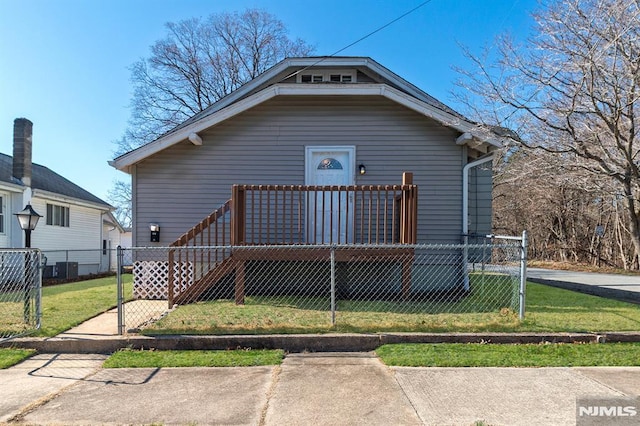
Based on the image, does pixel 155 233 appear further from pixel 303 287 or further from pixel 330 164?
pixel 330 164

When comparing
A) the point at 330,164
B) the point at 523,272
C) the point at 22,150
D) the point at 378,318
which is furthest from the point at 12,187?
the point at 523,272

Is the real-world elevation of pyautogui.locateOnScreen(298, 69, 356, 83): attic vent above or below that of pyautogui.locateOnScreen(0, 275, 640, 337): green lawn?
above

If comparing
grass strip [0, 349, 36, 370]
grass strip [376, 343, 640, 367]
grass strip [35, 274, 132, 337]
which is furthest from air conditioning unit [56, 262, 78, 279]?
grass strip [376, 343, 640, 367]

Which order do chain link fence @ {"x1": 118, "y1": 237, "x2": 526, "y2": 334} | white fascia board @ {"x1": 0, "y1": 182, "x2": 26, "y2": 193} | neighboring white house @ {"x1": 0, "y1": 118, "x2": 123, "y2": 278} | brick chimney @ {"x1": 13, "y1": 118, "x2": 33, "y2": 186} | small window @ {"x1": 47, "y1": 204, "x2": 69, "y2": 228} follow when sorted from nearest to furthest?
chain link fence @ {"x1": 118, "y1": 237, "x2": 526, "y2": 334} < white fascia board @ {"x1": 0, "y1": 182, "x2": 26, "y2": 193} < neighboring white house @ {"x1": 0, "y1": 118, "x2": 123, "y2": 278} < brick chimney @ {"x1": 13, "y1": 118, "x2": 33, "y2": 186} < small window @ {"x1": 47, "y1": 204, "x2": 69, "y2": 228}

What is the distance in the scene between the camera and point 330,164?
8125 millimetres

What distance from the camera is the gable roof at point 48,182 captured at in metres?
12.8

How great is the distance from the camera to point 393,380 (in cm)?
367

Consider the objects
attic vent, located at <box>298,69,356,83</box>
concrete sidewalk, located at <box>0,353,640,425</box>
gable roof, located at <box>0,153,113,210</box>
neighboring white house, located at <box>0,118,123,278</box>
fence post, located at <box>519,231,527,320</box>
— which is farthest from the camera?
gable roof, located at <box>0,153,113,210</box>

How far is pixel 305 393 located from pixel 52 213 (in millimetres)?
15958

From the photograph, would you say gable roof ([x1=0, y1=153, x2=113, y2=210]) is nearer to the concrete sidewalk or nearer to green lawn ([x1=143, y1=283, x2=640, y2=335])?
green lawn ([x1=143, y1=283, x2=640, y2=335])

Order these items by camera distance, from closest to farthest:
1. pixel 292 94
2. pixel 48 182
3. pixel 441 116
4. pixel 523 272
A: pixel 523 272, pixel 441 116, pixel 292 94, pixel 48 182

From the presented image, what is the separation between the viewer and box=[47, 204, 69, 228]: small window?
48.9 ft

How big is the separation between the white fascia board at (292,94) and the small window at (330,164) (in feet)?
4.50

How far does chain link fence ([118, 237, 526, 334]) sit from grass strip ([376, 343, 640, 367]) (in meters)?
0.89
